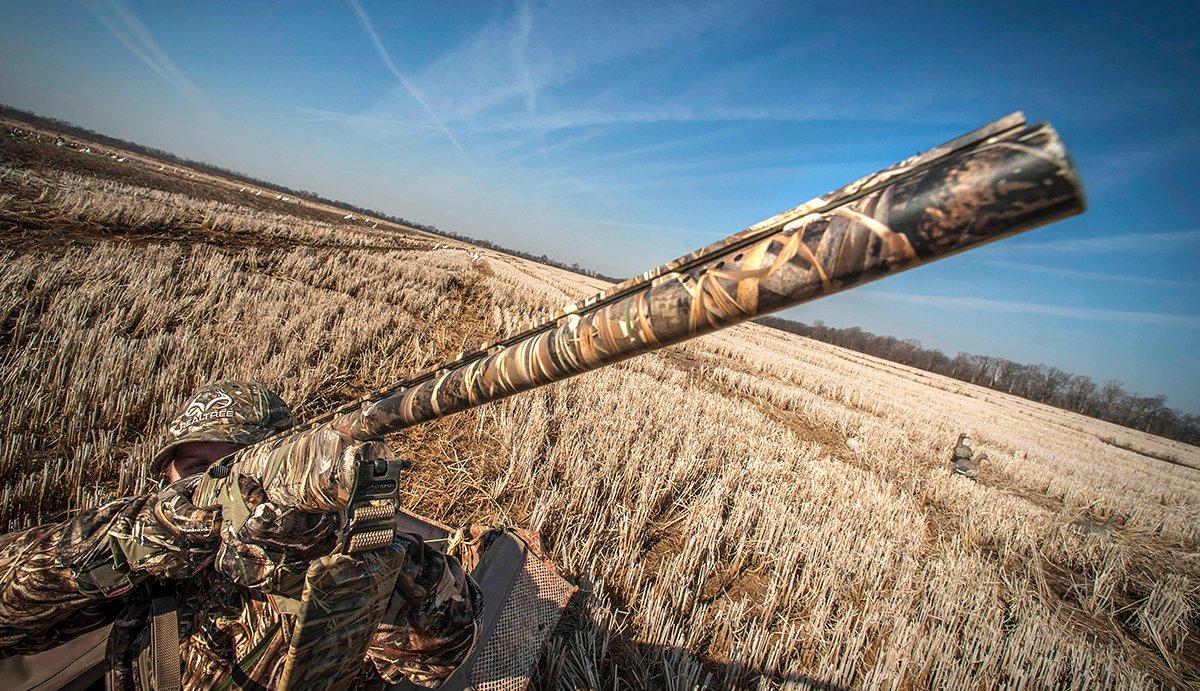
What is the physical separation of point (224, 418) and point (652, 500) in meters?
3.15

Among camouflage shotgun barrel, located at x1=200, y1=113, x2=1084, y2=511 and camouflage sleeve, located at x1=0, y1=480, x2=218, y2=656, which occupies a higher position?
camouflage shotgun barrel, located at x1=200, y1=113, x2=1084, y2=511

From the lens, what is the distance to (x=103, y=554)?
1.38 meters

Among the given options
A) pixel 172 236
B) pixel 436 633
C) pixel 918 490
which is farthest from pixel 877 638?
pixel 172 236

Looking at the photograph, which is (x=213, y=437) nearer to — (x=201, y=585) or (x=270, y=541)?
(x=201, y=585)

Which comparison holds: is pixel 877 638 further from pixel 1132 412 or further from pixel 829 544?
pixel 1132 412

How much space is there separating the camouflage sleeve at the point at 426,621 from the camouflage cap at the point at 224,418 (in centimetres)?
126

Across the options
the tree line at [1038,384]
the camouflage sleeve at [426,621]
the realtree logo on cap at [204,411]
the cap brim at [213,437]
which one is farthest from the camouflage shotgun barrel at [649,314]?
the tree line at [1038,384]

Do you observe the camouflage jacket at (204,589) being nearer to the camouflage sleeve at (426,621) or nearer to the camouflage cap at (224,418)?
the camouflage sleeve at (426,621)

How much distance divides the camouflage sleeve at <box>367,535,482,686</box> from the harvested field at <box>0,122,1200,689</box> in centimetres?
69

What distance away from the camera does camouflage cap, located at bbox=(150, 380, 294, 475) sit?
224cm

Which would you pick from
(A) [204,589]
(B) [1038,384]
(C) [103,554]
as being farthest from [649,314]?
(B) [1038,384]

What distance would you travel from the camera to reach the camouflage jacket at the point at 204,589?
132cm

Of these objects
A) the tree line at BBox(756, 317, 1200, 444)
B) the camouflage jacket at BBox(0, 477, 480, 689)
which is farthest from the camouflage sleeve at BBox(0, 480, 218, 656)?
the tree line at BBox(756, 317, 1200, 444)

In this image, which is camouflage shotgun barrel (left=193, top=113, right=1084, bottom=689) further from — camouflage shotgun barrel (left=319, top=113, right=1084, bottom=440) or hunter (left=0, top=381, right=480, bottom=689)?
hunter (left=0, top=381, right=480, bottom=689)
